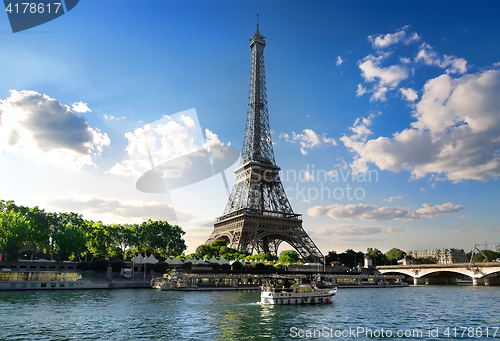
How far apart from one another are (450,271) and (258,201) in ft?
187

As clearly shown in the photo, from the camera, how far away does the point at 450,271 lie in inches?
4109

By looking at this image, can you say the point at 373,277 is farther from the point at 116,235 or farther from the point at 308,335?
the point at 308,335

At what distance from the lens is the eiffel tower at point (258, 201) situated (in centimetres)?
9800

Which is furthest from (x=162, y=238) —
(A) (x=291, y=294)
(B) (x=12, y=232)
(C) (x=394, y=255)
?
(C) (x=394, y=255)

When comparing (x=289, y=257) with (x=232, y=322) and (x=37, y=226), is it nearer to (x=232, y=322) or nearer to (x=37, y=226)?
(x=37, y=226)

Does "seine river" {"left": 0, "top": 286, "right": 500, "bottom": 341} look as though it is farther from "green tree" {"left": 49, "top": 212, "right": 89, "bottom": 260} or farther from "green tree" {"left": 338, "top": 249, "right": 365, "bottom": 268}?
"green tree" {"left": 338, "top": 249, "right": 365, "bottom": 268}

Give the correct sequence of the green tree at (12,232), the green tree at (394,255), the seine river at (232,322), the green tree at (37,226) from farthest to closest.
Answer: the green tree at (394,255)
the green tree at (37,226)
the green tree at (12,232)
the seine river at (232,322)

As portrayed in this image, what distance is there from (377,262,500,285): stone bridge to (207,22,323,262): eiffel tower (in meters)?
33.8

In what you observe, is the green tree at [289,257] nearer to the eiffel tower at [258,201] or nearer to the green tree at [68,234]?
the eiffel tower at [258,201]

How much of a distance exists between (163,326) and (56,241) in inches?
2613

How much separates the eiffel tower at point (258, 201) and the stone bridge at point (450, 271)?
33.8 metres

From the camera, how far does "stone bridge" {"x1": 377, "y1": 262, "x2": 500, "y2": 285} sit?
94.7m

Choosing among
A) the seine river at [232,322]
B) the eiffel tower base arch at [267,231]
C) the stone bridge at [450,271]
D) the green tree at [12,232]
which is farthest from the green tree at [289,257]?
the green tree at [12,232]

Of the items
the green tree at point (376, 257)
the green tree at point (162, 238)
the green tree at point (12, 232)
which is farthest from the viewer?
the green tree at point (376, 257)
